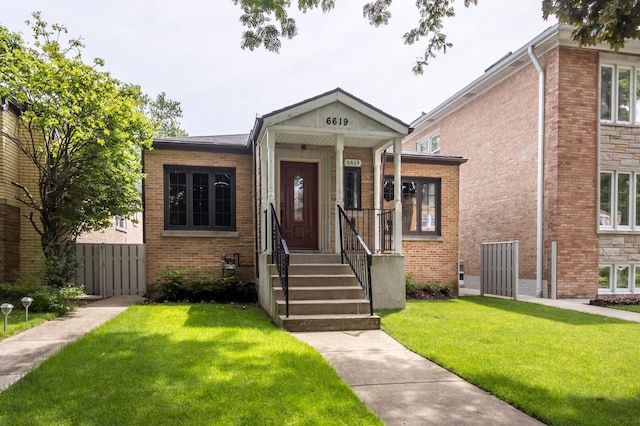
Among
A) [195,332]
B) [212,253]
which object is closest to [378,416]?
[195,332]

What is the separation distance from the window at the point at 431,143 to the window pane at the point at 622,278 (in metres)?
8.33

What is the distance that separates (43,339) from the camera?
17.8 feet

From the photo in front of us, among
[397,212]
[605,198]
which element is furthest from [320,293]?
[605,198]

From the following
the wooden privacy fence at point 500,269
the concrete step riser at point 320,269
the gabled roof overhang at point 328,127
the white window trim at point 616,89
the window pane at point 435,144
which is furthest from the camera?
the window pane at point 435,144

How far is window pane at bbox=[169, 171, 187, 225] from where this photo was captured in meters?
9.83

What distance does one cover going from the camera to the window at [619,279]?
11023 millimetres

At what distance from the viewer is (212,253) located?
32.3 feet

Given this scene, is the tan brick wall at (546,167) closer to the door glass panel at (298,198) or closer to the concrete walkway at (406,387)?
the door glass panel at (298,198)

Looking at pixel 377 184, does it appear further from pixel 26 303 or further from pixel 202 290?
pixel 26 303

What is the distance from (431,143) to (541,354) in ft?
48.3

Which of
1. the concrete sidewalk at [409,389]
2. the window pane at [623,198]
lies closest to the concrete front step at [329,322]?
the concrete sidewalk at [409,389]

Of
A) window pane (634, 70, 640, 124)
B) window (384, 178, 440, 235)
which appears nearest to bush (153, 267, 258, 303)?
window (384, 178, 440, 235)

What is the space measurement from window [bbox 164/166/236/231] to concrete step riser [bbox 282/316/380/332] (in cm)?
459

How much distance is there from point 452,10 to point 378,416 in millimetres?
5751
